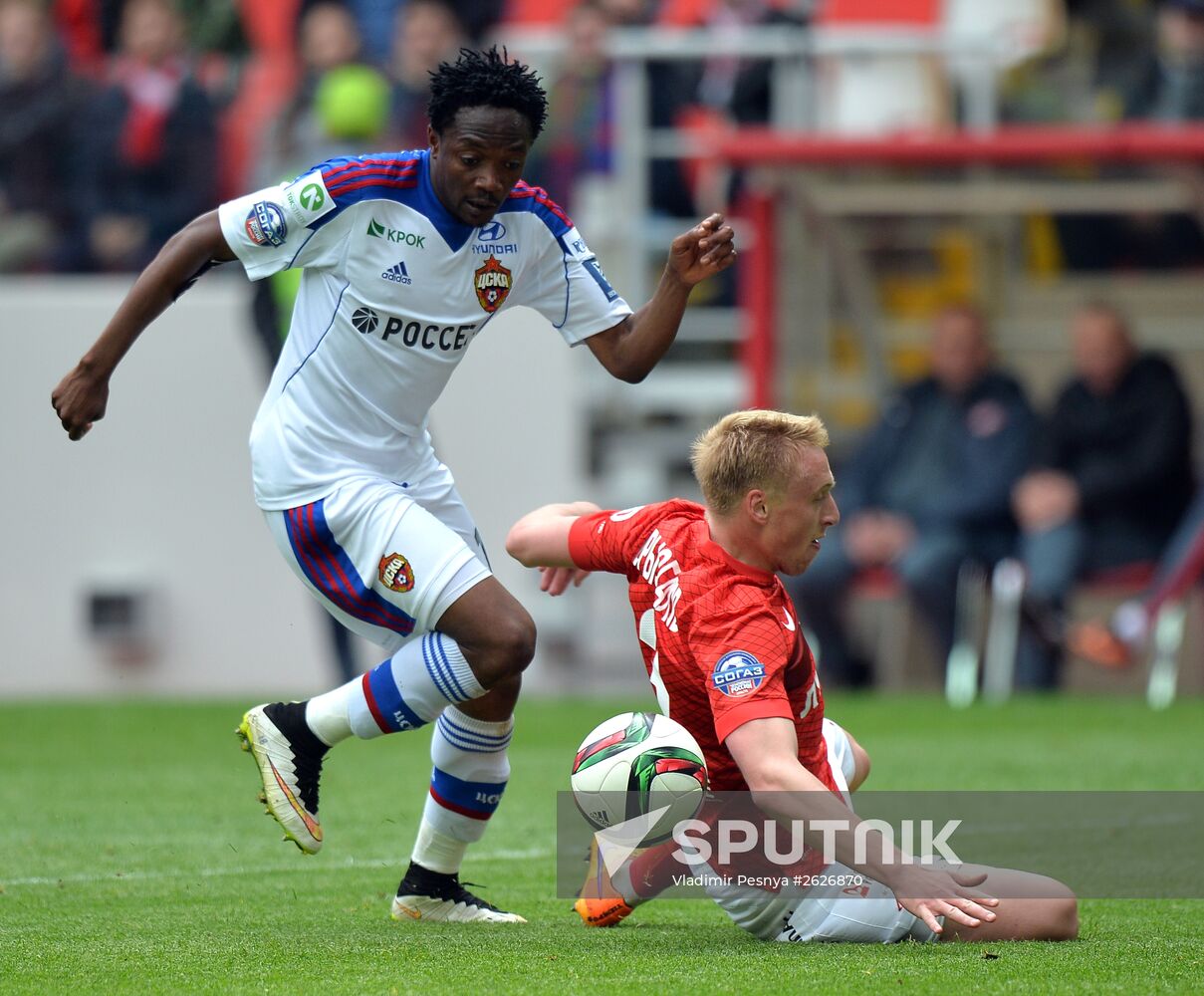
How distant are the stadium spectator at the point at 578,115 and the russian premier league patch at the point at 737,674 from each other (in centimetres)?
834

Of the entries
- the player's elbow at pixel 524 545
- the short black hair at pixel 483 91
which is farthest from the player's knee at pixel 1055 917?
the short black hair at pixel 483 91

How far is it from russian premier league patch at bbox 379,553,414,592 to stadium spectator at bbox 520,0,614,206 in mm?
7566

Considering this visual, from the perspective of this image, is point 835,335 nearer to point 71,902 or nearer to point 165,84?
point 165,84

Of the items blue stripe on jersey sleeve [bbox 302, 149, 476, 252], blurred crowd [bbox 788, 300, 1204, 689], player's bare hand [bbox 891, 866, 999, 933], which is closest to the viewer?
player's bare hand [bbox 891, 866, 999, 933]

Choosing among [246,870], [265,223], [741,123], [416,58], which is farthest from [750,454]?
[416,58]

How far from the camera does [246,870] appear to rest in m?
5.99

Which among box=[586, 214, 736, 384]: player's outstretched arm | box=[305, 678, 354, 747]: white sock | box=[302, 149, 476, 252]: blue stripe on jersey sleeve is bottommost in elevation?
box=[305, 678, 354, 747]: white sock

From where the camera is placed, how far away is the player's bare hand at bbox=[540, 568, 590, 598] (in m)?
5.12

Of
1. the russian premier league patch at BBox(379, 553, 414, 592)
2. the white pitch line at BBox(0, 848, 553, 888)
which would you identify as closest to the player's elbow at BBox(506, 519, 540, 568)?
the russian premier league patch at BBox(379, 553, 414, 592)

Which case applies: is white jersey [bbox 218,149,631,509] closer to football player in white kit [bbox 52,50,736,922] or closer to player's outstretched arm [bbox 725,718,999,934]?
football player in white kit [bbox 52,50,736,922]

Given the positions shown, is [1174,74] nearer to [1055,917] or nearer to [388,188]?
[388,188]

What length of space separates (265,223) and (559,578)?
1.18 meters

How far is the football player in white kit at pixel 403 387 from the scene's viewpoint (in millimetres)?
5047

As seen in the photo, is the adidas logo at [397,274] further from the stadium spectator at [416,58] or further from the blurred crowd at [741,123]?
the stadium spectator at [416,58]
